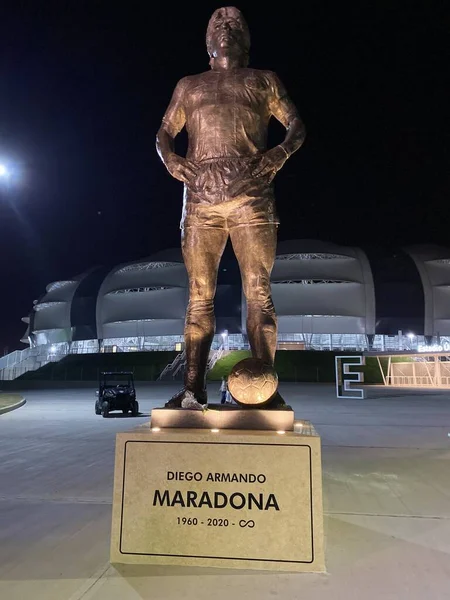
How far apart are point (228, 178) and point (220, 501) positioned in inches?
106

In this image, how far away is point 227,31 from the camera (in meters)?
4.52

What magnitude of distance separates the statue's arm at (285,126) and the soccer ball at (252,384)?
5.79 feet

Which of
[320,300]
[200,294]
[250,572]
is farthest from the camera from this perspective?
[320,300]

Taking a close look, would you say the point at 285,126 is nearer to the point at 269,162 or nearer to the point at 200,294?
the point at 269,162

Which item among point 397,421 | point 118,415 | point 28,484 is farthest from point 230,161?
point 118,415

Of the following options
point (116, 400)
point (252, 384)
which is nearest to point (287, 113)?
point (252, 384)

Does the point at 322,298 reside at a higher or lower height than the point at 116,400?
higher

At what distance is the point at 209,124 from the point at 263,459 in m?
3.05

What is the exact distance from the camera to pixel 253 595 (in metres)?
2.72

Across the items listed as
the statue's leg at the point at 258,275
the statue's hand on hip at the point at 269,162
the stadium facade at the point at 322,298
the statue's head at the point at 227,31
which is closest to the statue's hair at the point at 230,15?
the statue's head at the point at 227,31

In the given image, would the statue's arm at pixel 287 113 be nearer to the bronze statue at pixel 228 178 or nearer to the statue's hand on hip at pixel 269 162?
the bronze statue at pixel 228 178

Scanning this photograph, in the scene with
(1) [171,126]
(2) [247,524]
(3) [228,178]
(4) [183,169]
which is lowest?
(2) [247,524]

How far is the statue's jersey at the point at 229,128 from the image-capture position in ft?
13.7

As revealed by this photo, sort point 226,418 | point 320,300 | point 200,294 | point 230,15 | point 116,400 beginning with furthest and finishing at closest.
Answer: point 320,300
point 116,400
point 230,15
point 200,294
point 226,418
